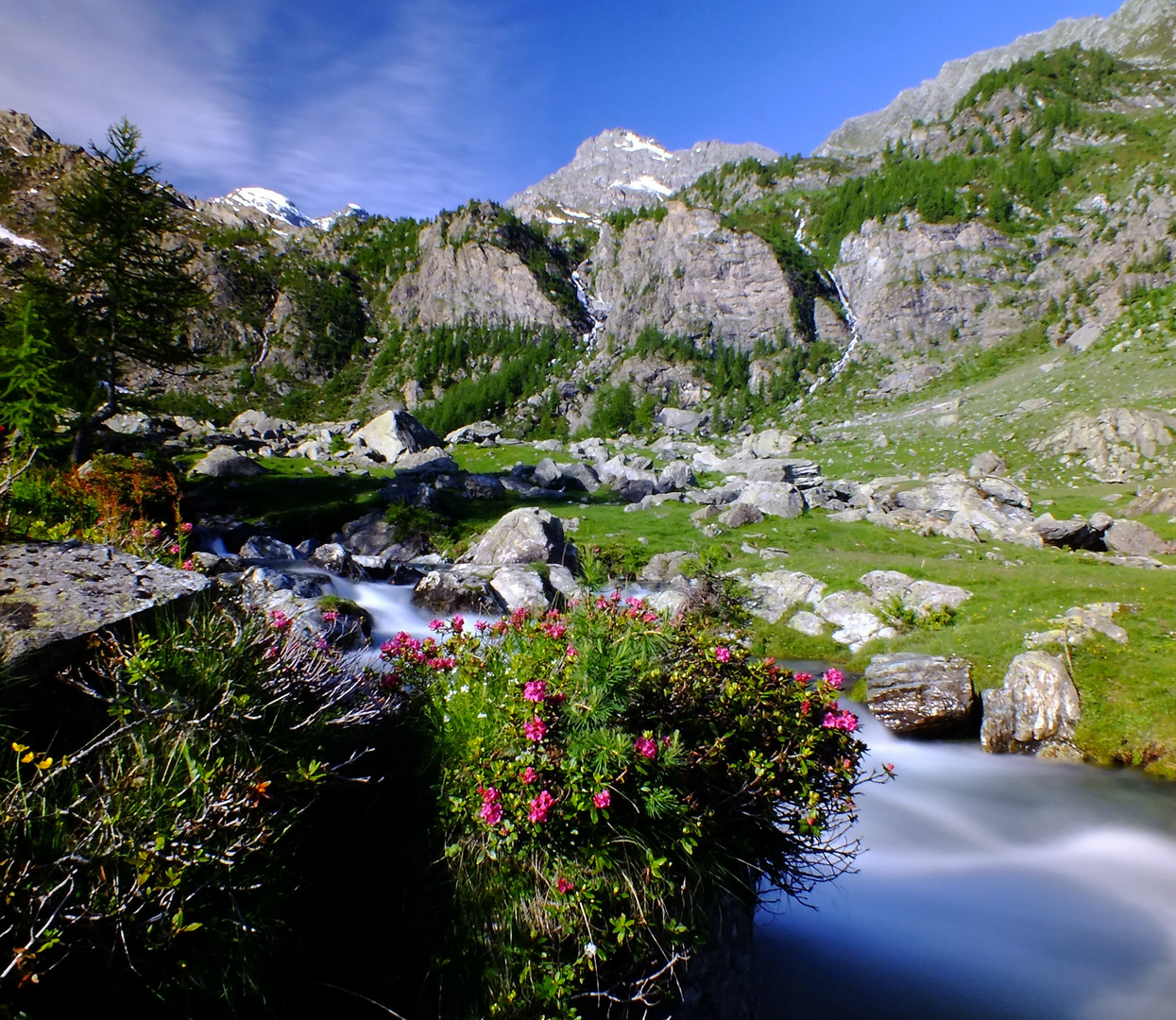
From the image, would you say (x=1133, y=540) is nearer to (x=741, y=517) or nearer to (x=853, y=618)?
(x=853, y=618)

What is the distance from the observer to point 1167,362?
4972 centimetres

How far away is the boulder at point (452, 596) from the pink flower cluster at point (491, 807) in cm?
1539

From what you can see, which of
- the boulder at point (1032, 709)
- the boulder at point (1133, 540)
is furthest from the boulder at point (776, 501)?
the boulder at point (1032, 709)

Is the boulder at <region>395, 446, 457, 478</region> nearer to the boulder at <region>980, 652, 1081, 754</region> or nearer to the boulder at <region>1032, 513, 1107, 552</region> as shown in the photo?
the boulder at <region>1032, 513, 1107, 552</region>

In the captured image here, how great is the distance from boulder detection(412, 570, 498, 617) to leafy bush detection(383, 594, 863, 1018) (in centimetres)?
1470

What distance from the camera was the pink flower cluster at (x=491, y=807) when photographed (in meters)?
4.23

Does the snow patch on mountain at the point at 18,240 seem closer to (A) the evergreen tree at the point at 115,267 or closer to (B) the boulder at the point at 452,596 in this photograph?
(A) the evergreen tree at the point at 115,267

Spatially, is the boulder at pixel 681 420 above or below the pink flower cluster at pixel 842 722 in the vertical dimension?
above

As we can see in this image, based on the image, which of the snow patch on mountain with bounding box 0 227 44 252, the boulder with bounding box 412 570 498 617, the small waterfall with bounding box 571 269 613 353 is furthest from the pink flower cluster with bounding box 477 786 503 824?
the snow patch on mountain with bounding box 0 227 44 252

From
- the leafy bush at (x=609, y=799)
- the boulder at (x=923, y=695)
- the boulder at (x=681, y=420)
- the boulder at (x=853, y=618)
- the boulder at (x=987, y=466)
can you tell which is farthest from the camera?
the boulder at (x=681, y=420)

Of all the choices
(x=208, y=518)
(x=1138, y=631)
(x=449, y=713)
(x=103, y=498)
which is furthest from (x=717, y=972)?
(x=208, y=518)

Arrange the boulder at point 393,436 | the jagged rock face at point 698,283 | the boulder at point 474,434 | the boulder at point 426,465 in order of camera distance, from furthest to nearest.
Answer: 1. the jagged rock face at point 698,283
2. the boulder at point 474,434
3. the boulder at point 393,436
4. the boulder at point 426,465

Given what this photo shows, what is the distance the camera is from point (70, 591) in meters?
4.45

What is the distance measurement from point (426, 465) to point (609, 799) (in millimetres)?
43138
